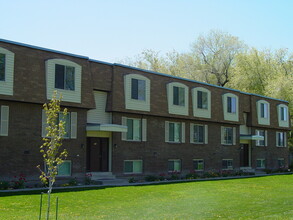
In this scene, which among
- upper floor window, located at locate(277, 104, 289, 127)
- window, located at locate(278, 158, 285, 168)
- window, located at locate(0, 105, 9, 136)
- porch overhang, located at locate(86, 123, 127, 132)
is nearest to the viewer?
window, located at locate(0, 105, 9, 136)

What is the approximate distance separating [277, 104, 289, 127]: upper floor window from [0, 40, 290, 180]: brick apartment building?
9.96 feet

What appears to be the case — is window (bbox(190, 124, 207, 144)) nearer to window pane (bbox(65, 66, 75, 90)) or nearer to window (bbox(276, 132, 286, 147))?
window pane (bbox(65, 66, 75, 90))

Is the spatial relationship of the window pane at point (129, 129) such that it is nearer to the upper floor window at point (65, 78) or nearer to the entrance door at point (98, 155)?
the entrance door at point (98, 155)

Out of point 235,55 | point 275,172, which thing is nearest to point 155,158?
point 275,172

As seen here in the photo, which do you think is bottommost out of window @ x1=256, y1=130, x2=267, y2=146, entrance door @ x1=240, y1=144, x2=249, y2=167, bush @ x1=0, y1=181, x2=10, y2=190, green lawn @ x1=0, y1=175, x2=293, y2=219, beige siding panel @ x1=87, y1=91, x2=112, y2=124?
green lawn @ x1=0, y1=175, x2=293, y2=219

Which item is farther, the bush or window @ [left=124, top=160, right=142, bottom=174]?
window @ [left=124, top=160, right=142, bottom=174]

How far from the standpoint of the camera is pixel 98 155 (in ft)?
88.7

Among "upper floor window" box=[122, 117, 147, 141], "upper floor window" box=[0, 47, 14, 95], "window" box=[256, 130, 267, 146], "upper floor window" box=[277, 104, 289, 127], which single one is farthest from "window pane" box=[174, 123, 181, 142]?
"upper floor window" box=[277, 104, 289, 127]

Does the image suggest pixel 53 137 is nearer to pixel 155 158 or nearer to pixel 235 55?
pixel 155 158

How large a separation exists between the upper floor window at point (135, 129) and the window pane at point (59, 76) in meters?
5.52

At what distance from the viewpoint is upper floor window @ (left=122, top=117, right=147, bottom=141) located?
28087mm

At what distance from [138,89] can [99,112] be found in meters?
3.36

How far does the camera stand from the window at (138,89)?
28328 millimetres

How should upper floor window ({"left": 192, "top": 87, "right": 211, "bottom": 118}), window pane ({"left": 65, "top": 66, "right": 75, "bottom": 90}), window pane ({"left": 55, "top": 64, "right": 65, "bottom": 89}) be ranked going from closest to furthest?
window pane ({"left": 55, "top": 64, "right": 65, "bottom": 89}) → window pane ({"left": 65, "top": 66, "right": 75, "bottom": 90}) → upper floor window ({"left": 192, "top": 87, "right": 211, "bottom": 118})
